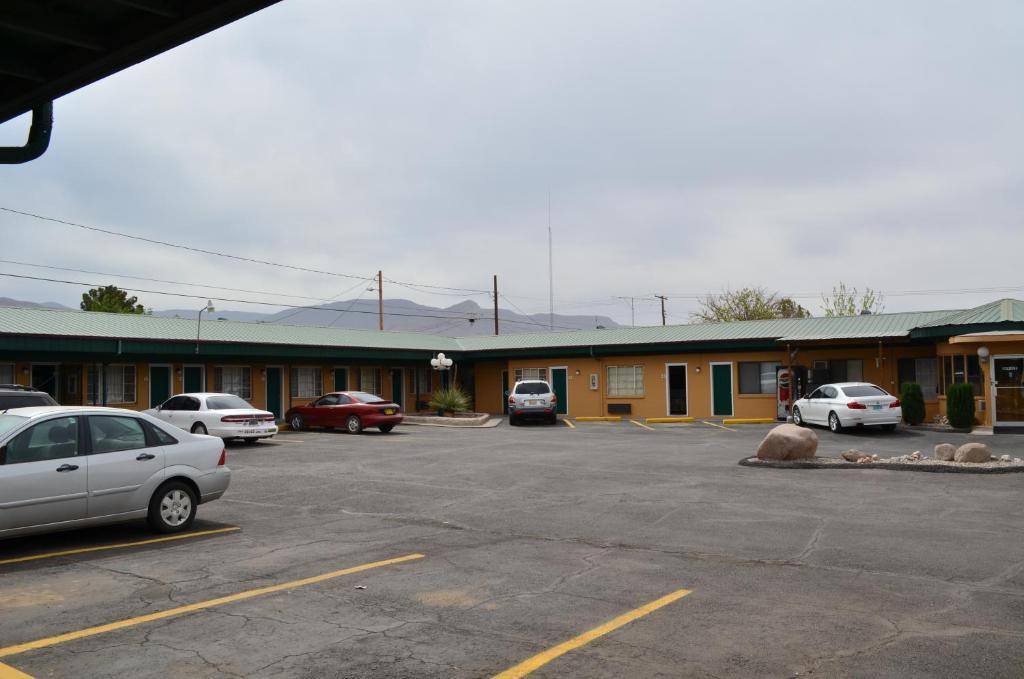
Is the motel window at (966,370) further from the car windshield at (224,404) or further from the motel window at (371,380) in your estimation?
the motel window at (371,380)

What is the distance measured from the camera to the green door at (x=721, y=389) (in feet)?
110

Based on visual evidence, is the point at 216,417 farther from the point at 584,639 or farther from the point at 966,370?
the point at 966,370

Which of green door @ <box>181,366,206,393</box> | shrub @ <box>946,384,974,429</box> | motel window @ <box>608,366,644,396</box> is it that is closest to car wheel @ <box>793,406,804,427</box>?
shrub @ <box>946,384,974,429</box>

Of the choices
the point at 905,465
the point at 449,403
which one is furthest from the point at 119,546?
the point at 449,403

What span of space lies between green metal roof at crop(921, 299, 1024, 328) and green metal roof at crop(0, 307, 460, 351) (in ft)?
69.6

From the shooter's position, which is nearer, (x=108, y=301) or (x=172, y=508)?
(x=172, y=508)

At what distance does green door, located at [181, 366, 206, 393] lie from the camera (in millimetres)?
29125

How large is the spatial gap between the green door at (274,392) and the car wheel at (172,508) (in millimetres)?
22178

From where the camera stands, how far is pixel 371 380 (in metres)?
36.8

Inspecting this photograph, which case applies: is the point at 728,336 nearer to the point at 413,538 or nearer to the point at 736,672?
the point at 413,538

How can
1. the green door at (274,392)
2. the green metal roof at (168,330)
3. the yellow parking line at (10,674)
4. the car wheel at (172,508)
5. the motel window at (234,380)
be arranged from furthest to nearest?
1. the green door at (274,392)
2. the motel window at (234,380)
3. the green metal roof at (168,330)
4. the car wheel at (172,508)
5. the yellow parking line at (10,674)

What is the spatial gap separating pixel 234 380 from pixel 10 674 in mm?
26551

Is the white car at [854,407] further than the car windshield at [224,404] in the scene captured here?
Yes

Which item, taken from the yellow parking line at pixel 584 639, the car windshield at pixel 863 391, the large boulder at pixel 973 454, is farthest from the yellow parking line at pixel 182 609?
the car windshield at pixel 863 391
